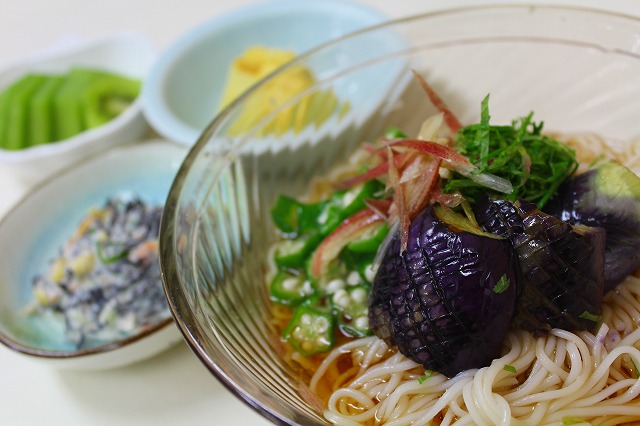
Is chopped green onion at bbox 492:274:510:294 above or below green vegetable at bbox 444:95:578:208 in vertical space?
below

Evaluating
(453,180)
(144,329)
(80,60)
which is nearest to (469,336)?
(453,180)

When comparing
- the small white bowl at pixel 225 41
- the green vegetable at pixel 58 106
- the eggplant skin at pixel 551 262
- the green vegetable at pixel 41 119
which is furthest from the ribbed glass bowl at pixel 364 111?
the green vegetable at pixel 41 119

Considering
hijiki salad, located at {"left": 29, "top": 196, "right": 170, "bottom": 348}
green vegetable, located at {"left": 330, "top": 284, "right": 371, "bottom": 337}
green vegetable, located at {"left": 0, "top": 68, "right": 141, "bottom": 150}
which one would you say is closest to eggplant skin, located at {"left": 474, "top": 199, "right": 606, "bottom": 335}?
green vegetable, located at {"left": 330, "top": 284, "right": 371, "bottom": 337}

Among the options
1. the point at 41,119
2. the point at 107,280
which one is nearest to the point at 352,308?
the point at 107,280

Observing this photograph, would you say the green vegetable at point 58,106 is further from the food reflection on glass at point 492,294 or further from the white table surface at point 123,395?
the food reflection on glass at point 492,294

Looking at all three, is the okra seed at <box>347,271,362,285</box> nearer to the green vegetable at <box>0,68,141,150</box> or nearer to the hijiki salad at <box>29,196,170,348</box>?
the hijiki salad at <box>29,196,170,348</box>

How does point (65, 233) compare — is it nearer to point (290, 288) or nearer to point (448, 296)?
point (290, 288)
